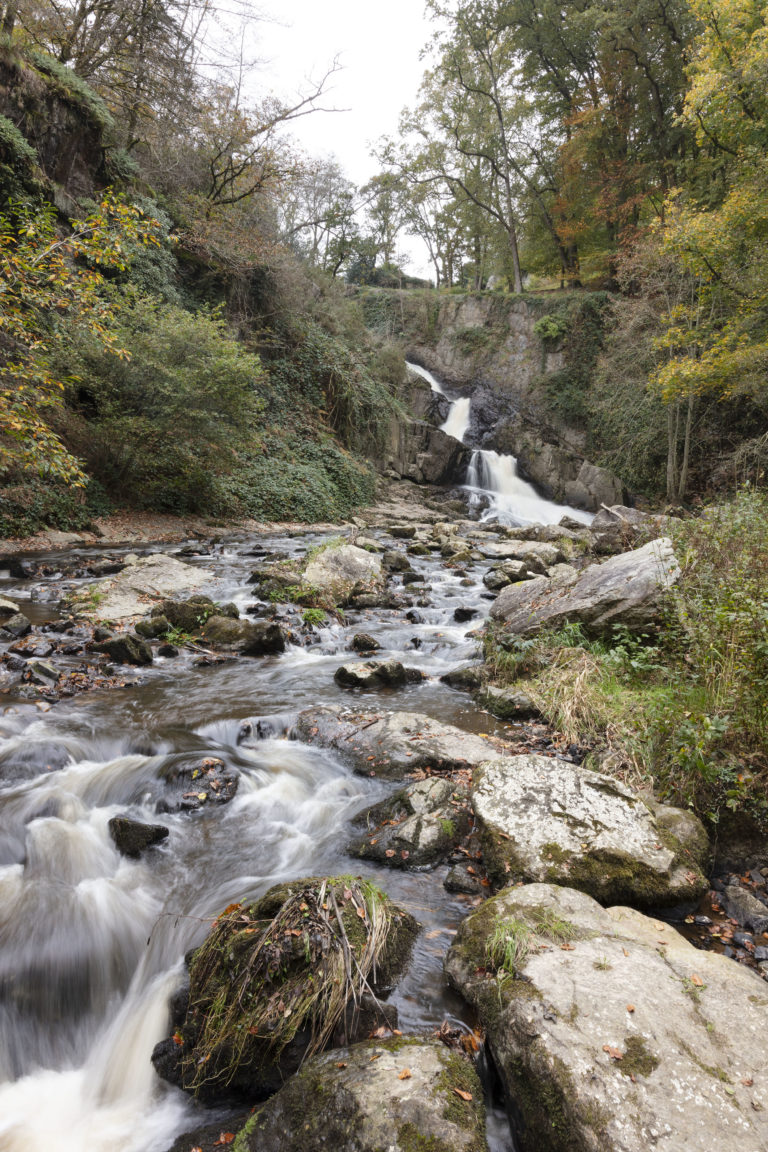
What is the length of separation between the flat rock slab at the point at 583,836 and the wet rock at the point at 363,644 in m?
3.95

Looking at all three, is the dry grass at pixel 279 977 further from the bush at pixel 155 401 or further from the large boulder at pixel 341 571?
the bush at pixel 155 401

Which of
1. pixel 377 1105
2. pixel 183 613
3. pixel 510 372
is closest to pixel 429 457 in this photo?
pixel 510 372

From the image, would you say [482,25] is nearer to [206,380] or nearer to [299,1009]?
[206,380]

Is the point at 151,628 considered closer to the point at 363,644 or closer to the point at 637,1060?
the point at 363,644

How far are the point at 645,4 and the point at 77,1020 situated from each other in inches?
1183

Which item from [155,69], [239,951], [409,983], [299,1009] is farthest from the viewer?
[155,69]

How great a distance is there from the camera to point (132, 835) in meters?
3.75

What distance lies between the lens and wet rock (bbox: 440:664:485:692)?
6.50 metres

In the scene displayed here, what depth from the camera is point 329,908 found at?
8.60 feet

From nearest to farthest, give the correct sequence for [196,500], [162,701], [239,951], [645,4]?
1. [239,951]
2. [162,701]
3. [196,500]
4. [645,4]

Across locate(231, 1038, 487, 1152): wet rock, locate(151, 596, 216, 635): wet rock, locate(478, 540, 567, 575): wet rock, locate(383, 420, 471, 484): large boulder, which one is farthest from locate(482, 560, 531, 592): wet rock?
locate(383, 420, 471, 484): large boulder

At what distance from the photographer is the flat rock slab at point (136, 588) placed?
25.8 ft

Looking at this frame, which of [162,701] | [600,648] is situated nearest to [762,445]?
[600,648]

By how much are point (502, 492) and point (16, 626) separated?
20.2 meters
